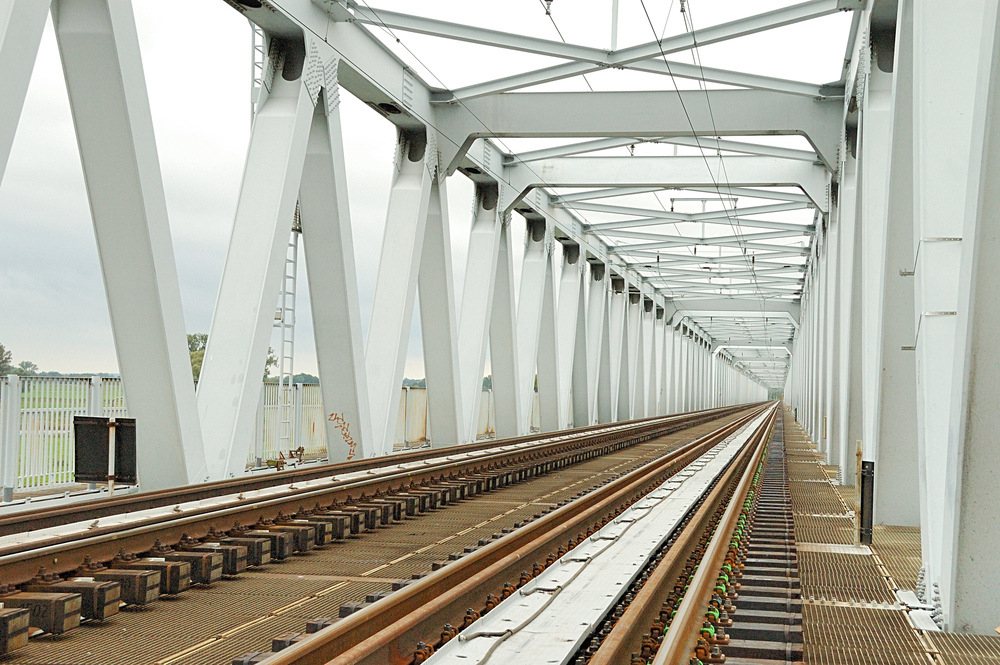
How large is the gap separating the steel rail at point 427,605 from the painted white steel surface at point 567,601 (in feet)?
0.81

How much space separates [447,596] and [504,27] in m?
11.6

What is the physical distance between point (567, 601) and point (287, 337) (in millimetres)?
10251

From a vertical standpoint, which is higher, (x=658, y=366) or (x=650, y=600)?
(x=650, y=600)

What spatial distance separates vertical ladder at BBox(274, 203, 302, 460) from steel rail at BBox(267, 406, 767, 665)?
685 cm

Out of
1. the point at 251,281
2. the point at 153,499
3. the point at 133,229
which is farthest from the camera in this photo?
the point at 251,281

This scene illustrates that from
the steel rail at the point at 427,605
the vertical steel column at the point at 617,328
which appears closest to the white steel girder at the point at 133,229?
the steel rail at the point at 427,605

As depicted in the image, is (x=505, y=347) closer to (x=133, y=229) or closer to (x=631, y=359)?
(x=133, y=229)

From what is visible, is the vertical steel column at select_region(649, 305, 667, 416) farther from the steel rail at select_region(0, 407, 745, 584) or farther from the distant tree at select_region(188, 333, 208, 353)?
the steel rail at select_region(0, 407, 745, 584)

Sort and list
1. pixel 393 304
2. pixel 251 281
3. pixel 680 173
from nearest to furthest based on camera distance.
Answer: pixel 251 281 < pixel 393 304 < pixel 680 173

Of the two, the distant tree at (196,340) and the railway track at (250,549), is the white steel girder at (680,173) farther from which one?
the distant tree at (196,340)

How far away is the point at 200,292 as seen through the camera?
18.9 meters

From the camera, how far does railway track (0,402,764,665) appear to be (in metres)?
4.90

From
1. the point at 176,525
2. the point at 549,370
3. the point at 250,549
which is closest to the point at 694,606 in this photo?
the point at 250,549

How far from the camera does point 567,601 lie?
536cm
